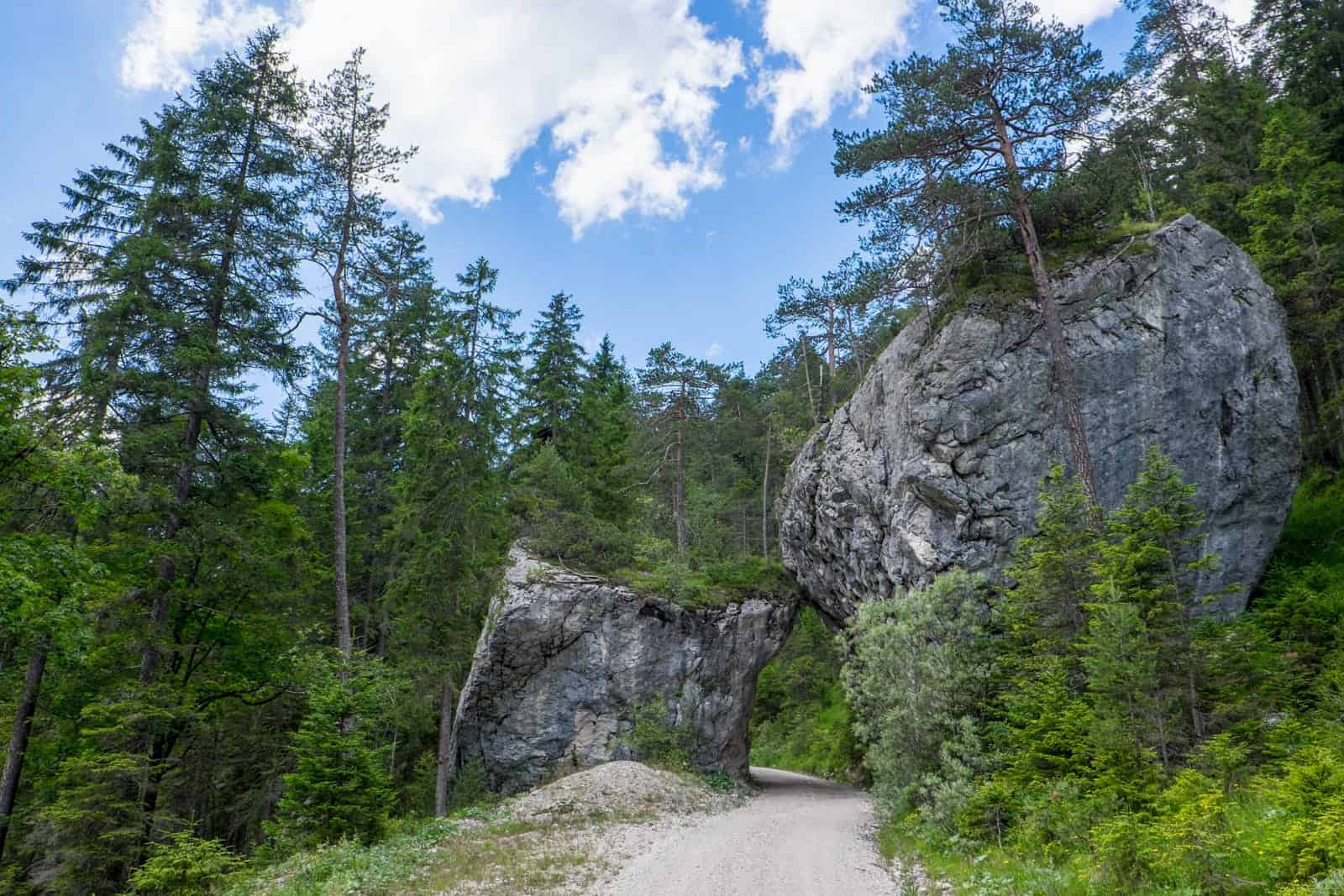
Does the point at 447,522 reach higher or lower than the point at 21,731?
higher

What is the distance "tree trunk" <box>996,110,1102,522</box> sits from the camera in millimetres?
13734

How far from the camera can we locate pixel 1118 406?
53.8ft

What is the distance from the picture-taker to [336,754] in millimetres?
11758

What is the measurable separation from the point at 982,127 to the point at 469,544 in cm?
1793

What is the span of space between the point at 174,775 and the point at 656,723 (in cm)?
1256

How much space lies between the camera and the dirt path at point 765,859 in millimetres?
8930

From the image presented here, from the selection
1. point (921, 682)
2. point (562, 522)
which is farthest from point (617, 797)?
point (562, 522)

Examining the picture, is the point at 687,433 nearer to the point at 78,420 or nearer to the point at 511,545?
→ the point at 511,545

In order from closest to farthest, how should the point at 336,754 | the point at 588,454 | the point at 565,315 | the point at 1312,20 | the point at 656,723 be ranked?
the point at 336,754 → the point at 656,723 → the point at 1312,20 → the point at 588,454 → the point at 565,315

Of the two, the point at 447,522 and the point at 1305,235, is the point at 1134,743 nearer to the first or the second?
the point at 447,522

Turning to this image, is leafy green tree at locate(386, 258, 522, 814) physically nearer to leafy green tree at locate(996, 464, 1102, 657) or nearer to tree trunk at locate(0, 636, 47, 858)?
tree trunk at locate(0, 636, 47, 858)

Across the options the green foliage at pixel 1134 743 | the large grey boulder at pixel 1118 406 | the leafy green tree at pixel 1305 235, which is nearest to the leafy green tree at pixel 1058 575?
the green foliage at pixel 1134 743

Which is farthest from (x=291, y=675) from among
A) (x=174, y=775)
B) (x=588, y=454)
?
(x=588, y=454)

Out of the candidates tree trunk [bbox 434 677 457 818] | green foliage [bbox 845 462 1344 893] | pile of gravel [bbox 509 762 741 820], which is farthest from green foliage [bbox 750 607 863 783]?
green foliage [bbox 845 462 1344 893]
